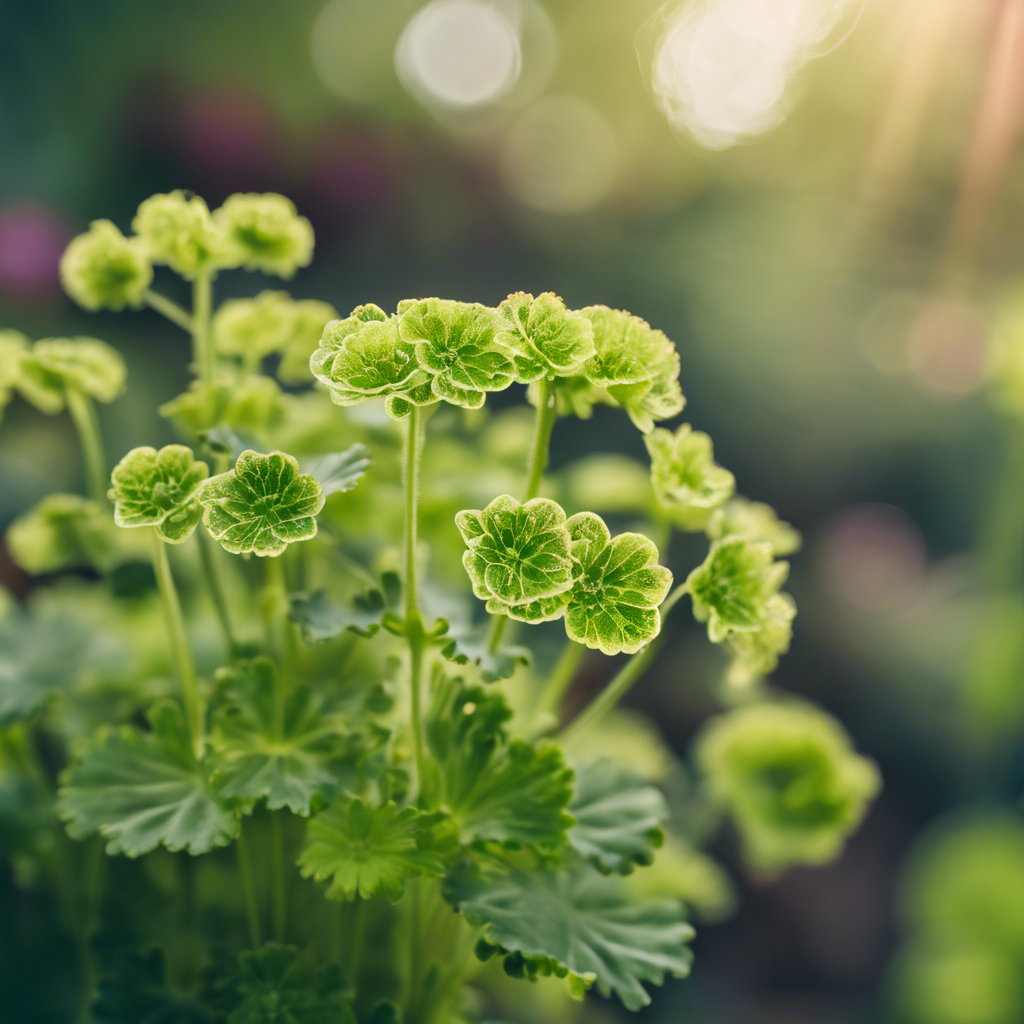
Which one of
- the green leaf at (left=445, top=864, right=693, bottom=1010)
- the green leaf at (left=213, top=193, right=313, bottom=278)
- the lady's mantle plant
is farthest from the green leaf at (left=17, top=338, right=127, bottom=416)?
the green leaf at (left=445, top=864, right=693, bottom=1010)

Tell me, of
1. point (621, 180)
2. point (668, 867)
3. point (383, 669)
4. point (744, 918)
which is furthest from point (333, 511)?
point (621, 180)

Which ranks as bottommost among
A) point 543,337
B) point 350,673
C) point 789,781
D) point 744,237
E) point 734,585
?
point 789,781

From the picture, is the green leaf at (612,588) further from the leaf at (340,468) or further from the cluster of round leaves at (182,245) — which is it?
the cluster of round leaves at (182,245)

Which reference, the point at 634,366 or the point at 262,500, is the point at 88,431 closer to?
the point at 262,500

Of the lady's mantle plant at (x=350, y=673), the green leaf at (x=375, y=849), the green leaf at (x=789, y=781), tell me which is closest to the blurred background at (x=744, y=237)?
the green leaf at (x=789, y=781)

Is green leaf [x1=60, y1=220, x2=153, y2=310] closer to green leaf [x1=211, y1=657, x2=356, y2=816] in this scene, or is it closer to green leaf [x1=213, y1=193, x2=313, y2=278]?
green leaf [x1=213, y1=193, x2=313, y2=278]

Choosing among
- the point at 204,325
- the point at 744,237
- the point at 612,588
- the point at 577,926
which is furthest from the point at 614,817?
the point at 744,237
